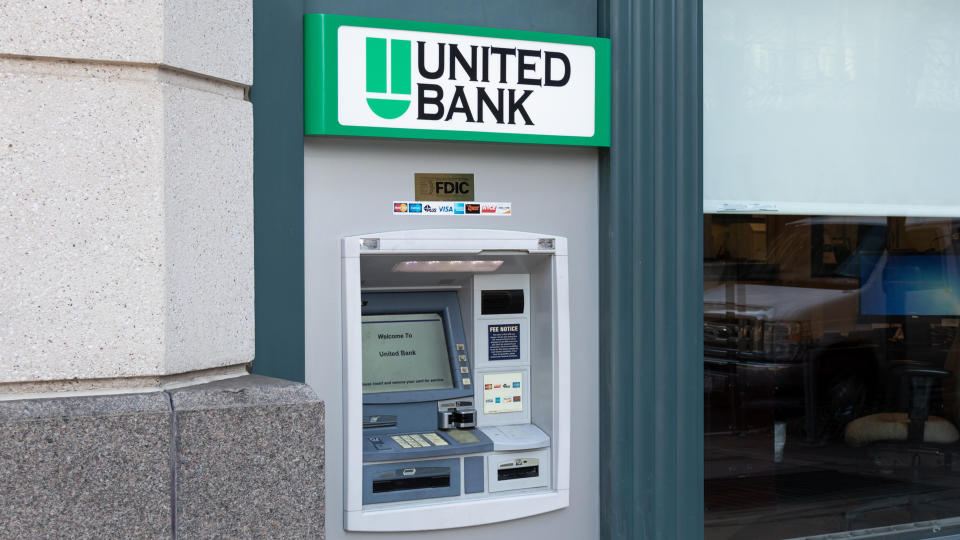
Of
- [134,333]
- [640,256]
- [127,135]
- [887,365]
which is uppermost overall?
[127,135]

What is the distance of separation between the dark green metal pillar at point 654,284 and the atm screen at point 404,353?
2.26ft

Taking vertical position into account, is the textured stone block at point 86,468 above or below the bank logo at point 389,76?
below

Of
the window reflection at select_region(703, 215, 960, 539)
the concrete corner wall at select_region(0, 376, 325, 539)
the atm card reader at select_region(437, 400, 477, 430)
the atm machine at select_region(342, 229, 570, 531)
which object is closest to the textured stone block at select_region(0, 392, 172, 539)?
the concrete corner wall at select_region(0, 376, 325, 539)

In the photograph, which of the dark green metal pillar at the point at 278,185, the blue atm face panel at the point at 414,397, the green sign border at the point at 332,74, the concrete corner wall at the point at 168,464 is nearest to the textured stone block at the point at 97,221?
the concrete corner wall at the point at 168,464

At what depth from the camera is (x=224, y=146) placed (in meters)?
2.82

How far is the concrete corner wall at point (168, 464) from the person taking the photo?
235 cm

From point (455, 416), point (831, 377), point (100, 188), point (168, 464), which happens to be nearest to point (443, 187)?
point (455, 416)

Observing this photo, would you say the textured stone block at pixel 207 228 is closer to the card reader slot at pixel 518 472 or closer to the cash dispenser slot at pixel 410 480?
the cash dispenser slot at pixel 410 480

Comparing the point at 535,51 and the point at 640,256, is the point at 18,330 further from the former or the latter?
the point at 640,256

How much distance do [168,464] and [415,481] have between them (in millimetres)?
1057

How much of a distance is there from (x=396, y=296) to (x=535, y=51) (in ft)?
3.47

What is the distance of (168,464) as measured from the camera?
8.11ft

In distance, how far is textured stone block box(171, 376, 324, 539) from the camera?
8.25 ft

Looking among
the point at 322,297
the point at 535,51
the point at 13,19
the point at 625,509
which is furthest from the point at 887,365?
the point at 13,19
